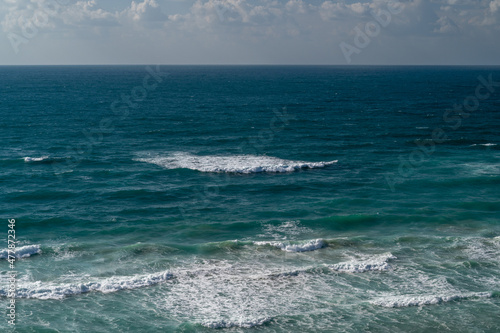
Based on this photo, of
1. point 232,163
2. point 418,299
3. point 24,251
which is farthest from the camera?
point 232,163

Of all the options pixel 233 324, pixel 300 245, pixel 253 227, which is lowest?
pixel 233 324

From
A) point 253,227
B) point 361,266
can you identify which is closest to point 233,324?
point 361,266

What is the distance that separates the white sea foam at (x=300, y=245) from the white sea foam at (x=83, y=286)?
916cm

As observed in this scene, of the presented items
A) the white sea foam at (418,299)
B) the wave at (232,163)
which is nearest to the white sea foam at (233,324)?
the white sea foam at (418,299)

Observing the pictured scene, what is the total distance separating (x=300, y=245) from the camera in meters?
37.7

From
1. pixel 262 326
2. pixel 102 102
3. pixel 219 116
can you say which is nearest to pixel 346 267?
pixel 262 326

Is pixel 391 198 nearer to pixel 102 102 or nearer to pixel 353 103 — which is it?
pixel 353 103

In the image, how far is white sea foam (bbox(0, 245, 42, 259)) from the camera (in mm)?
35656

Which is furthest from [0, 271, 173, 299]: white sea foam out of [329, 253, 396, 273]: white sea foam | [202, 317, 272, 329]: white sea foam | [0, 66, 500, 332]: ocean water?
[329, 253, 396, 273]: white sea foam

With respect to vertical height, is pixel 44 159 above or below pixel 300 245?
above

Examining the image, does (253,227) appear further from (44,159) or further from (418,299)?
(44,159)

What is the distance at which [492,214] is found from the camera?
44.6 m

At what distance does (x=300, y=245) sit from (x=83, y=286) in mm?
16572

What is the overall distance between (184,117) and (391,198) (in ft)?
190
